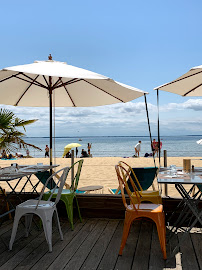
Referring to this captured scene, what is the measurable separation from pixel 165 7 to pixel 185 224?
18.9ft

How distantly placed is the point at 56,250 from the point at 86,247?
321mm

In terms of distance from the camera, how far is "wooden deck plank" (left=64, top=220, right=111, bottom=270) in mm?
2934

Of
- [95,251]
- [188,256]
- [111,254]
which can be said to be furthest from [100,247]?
[188,256]

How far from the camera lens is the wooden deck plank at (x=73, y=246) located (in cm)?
293

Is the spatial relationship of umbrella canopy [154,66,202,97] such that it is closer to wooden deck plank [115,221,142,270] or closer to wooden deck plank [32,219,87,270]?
wooden deck plank [115,221,142,270]

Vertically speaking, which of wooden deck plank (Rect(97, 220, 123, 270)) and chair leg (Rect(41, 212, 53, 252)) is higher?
chair leg (Rect(41, 212, 53, 252))

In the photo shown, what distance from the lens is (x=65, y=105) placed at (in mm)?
5188

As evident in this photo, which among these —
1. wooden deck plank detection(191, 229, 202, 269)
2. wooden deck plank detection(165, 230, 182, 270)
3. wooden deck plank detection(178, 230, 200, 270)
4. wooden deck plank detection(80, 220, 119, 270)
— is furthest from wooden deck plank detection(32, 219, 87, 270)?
wooden deck plank detection(191, 229, 202, 269)

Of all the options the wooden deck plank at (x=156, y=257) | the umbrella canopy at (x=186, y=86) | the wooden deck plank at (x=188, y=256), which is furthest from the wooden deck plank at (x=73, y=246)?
the umbrella canopy at (x=186, y=86)

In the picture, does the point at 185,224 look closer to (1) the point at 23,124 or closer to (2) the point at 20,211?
(2) the point at 20,211

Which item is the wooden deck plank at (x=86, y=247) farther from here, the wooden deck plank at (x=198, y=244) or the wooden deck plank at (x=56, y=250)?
the wooden deck plank at (x=198, y=244)

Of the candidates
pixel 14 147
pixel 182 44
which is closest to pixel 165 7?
pixel 182 44

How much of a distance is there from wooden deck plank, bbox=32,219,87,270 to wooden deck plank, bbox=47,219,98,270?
4 centimetres

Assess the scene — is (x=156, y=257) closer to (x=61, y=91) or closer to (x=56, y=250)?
(x=56, y=250)
